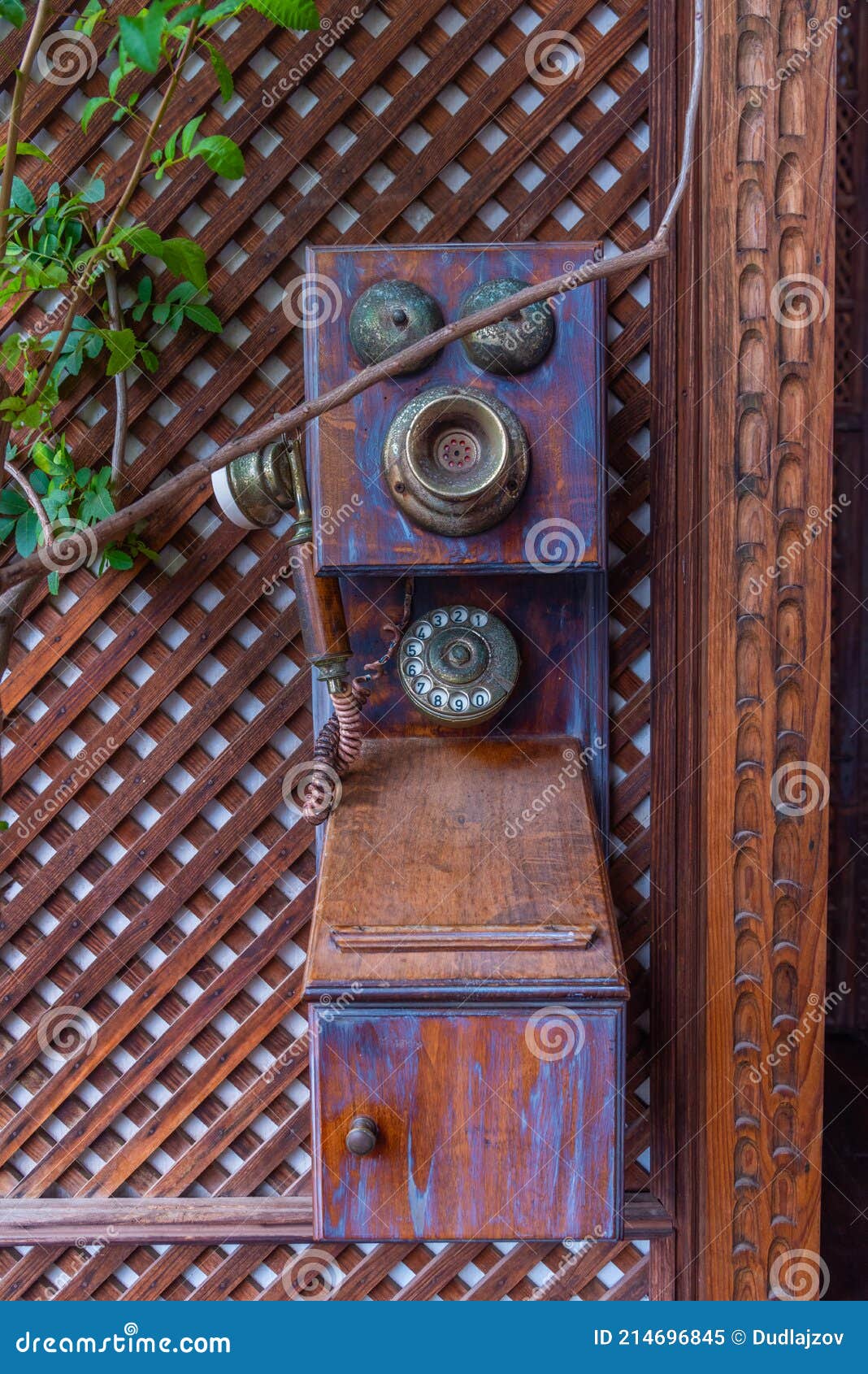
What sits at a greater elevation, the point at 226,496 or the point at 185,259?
the point at 185,259

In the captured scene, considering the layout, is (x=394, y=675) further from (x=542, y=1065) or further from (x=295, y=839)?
(x=542, y=1065)

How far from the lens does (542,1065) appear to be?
1.00 meters

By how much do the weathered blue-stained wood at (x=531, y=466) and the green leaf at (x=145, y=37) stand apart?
425 millimetres

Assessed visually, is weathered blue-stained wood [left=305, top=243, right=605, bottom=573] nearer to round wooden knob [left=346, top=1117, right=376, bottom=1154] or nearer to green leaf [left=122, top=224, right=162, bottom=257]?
green leaf [left=122, top=224, right=162, bottom=257]

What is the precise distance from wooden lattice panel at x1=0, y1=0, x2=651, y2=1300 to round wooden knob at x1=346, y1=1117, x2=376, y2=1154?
59 cm

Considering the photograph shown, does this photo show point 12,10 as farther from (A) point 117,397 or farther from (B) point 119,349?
(A) point 117,397

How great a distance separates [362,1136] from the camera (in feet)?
3.21

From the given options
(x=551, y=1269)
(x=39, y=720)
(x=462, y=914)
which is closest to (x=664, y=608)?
(x=462, y=914)

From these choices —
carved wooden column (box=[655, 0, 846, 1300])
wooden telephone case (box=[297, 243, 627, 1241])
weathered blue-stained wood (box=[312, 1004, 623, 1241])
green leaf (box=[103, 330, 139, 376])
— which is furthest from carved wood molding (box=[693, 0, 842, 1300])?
green leaf (box=[103, 330, 139, 376])

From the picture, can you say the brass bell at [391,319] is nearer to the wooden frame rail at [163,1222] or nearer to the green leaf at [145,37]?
the green leaf at [145,37]

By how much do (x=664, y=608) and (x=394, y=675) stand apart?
0.45 meters

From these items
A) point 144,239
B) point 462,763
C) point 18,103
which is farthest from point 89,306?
point 462,763

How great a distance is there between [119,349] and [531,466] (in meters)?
0.62

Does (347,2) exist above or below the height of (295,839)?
above
